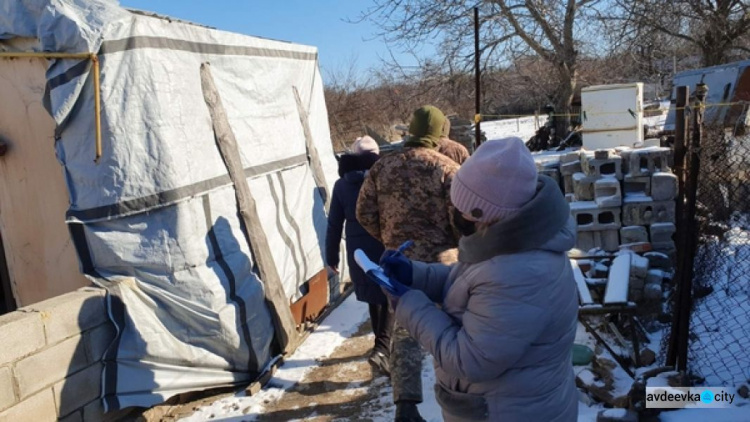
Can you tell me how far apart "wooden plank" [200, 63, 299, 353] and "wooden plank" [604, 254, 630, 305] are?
8.32ft

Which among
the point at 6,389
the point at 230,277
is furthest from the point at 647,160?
the point at 6,389

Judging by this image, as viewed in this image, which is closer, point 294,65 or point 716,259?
point 716,259

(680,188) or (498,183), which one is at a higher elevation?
(498,183)

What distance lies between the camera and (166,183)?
3957mm

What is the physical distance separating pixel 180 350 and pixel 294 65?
135 inches

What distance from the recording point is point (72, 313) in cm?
349

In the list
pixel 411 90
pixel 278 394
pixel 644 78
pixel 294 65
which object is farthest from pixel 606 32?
pixel 278 394

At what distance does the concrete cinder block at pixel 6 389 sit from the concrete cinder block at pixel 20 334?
0.06 m

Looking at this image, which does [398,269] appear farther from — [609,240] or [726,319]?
[609,240]

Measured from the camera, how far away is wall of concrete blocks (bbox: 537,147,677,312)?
20.3 ft

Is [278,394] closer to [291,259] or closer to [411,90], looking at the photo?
[291,259]

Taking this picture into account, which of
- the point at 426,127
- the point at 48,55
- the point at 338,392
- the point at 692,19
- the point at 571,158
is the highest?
the point at 692,19

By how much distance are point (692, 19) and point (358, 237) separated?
14034mm

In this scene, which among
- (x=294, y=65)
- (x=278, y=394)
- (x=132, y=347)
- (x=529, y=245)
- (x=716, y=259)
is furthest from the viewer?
(x=294, y=65)
